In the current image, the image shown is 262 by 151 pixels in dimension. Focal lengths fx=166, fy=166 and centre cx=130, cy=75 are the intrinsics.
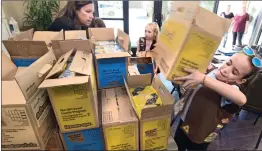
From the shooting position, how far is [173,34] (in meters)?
0.80

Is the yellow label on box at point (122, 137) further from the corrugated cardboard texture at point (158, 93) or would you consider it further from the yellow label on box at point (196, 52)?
the yellow label on box at point (196, 52)

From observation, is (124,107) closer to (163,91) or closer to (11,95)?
(163,91)

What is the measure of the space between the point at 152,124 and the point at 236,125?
1.54m

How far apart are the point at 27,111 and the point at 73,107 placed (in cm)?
22

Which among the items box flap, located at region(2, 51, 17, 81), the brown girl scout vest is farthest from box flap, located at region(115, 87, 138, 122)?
box flap, located at region(2, 51, 17, 81)

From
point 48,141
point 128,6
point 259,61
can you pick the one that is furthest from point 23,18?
point 259,61

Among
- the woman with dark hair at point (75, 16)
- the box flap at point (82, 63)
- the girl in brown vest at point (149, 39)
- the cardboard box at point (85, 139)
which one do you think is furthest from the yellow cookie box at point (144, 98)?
the girl in brown vest at point (149, 39)

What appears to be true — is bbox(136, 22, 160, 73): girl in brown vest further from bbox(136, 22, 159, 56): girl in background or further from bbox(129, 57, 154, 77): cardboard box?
bbox(129, 57, 154, 77): cardboard box

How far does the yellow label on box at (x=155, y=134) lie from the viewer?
98 cm

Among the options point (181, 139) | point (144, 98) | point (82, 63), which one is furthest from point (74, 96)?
point (181, 139)

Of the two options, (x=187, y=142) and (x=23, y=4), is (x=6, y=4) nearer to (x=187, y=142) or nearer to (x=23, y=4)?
(x=23, y=4)

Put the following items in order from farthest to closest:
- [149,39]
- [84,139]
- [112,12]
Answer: [112,12], [149,39], [84,139]

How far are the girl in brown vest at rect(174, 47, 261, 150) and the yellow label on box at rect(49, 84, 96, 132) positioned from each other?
49 centimetres

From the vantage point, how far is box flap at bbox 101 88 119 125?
38.2 inches
